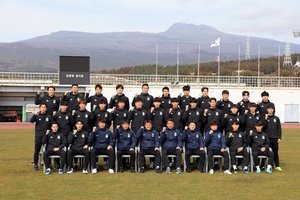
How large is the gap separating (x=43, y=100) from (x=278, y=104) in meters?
29.7

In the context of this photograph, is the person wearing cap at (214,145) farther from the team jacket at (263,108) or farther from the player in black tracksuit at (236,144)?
the team jacket at (263,108)

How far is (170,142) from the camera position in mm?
9969

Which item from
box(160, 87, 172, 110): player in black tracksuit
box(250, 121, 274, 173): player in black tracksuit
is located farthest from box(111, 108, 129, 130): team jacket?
box(250, 121, 274, 173): player in black tracksuit

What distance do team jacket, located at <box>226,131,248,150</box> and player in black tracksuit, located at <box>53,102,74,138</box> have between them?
11.3ft

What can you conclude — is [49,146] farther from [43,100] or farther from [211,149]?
[211,149]

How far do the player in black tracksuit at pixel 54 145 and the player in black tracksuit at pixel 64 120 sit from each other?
0.34 m

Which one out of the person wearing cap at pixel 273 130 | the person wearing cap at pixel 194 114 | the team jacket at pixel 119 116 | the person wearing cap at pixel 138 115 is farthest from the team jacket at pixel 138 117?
the person wearing cap at pixel 273 130

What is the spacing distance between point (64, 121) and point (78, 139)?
0.67 meters

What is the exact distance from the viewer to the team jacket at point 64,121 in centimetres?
1022

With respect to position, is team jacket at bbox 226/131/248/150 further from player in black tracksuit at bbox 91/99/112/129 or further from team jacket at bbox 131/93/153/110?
player in black tracksuit at bbox 91/99/112/129

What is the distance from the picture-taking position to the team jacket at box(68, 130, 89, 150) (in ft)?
32.0

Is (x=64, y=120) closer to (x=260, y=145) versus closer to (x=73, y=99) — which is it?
(x=73, y=99)

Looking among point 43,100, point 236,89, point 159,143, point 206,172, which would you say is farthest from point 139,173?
point 236,89

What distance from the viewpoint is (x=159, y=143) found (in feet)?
32.7
